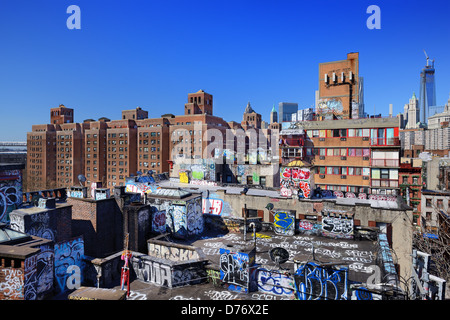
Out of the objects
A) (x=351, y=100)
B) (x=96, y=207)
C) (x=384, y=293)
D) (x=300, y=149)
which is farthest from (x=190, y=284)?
(x=351, y=100)

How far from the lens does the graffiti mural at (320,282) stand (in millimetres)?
11250

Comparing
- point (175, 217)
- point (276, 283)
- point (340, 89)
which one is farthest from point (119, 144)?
point (276, 283)

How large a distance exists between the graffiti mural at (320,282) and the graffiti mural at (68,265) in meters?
11.5

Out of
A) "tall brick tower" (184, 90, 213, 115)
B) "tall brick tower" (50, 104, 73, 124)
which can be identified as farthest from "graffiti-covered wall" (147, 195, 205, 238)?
"tall brick tower" (50, 104, 73, 124)

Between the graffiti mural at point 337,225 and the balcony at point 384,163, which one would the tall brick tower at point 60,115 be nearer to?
the balcony at point 384,163

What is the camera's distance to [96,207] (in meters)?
19.4

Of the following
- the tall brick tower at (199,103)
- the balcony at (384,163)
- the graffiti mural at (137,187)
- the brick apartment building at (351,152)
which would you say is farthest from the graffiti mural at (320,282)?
the tall brick tower at (199,103)

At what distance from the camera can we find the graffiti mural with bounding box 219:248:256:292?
1267 centimetres

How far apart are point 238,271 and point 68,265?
9143 millimetres

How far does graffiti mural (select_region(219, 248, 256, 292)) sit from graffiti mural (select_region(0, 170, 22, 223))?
1388 centimetres

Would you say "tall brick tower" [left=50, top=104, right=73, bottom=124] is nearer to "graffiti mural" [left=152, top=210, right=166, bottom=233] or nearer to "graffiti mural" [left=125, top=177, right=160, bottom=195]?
"graffiti mural" [left=125, top=177, right=160, bottom=195]

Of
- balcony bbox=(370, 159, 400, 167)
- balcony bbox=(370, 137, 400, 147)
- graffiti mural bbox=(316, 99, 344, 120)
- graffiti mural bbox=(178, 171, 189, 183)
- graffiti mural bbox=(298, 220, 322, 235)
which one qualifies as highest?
graffiti mural bbox=(316, 99, 344, 120)

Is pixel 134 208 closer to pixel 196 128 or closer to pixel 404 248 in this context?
pixel 404 248

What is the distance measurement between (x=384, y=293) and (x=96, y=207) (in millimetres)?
18444
